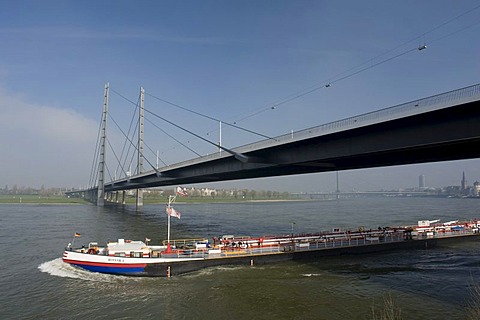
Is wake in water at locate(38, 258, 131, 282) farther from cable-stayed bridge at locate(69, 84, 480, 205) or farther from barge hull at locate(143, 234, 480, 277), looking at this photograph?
cable-stayed bridge at locate(69, 84, 480, 205)

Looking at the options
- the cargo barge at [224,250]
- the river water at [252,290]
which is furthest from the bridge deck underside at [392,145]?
the river water at [252,290]

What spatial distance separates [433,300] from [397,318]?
186 inches

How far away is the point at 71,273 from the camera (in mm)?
23781

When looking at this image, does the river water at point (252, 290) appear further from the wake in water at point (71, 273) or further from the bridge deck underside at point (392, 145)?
the bridge deck underside at point (392, 145)

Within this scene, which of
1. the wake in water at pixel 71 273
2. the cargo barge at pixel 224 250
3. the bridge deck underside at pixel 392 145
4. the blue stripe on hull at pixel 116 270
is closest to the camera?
the bridge deck underside at pixel 392 145

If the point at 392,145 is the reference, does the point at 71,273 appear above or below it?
below

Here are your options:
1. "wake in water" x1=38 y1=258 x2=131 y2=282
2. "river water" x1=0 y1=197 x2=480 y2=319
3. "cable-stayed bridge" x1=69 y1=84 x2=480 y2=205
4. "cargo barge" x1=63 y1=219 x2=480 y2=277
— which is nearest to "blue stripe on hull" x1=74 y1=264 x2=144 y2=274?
"cargo barge" x1=63 y1=219 x2=480 y2=277

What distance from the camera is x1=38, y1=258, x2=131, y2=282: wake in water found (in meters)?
22.9

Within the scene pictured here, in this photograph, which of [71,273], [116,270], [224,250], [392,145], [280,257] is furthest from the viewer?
[280,257]

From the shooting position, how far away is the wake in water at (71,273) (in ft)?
75.2

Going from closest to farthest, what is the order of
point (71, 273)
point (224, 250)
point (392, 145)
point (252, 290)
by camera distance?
point (252, 290)
point (392, 145)
point (71, 273)
point (224, 250)

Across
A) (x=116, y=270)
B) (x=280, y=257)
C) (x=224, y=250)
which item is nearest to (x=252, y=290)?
(x=224, y=250)

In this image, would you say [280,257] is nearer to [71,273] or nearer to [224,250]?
[224,250]

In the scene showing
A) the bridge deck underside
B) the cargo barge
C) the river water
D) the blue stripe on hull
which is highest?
the bridge deck underside
